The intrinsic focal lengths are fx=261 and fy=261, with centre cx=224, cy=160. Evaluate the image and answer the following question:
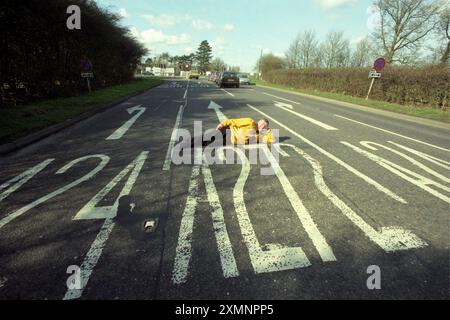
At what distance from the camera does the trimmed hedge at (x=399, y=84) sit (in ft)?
52.5

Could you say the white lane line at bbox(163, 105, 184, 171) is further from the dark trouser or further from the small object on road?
the small object on road

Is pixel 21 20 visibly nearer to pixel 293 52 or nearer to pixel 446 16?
pixel 446 16

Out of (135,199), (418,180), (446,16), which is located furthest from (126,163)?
(446,16)

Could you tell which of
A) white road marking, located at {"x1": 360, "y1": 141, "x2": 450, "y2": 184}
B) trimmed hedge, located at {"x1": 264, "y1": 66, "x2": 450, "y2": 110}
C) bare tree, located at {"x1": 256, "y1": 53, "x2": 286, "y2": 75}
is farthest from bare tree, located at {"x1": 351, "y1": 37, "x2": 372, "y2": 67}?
white road marking, located at {"x1": 360, "y1": 141, "x2": 450, "y2": 184}

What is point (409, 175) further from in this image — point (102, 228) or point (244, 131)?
point (102, 228)

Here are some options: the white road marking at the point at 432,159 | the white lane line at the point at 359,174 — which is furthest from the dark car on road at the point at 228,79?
the white road marking at the point at 432,159

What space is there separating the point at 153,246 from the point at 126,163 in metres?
2.84

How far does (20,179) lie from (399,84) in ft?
72.4

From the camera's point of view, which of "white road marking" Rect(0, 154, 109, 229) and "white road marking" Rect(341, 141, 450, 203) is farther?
"white road marking" Rect(341, 141, 450, 203)

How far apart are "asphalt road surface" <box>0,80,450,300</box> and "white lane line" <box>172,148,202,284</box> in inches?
0.6

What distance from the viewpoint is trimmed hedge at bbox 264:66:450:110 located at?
1599cm

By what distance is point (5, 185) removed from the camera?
418 centimetres

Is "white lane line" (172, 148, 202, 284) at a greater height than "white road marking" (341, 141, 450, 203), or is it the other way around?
"white road marking" (341, 141, 450, 203)

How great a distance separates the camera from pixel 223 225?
3.13 meters
